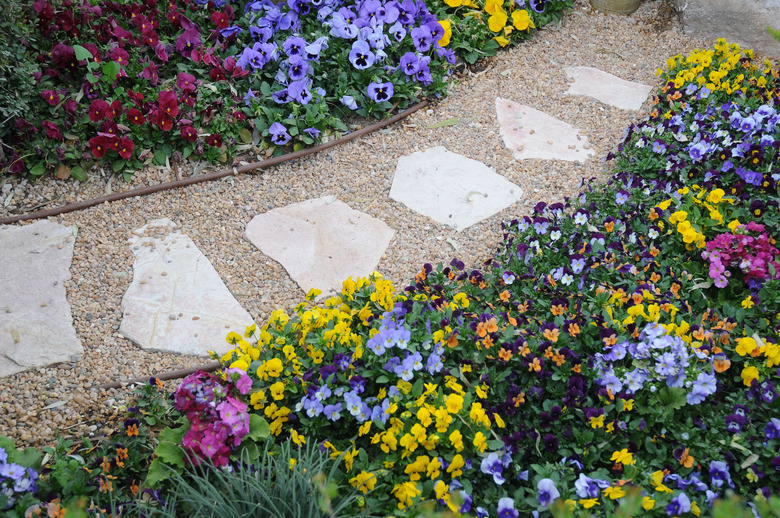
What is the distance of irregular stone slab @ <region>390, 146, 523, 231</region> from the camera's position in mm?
3029

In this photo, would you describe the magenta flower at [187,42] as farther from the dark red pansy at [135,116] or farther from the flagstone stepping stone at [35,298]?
the flagstone stepping stone at [35,298]

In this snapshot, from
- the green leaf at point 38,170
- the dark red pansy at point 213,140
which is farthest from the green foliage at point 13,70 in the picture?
the dark red pansy at point 213,140

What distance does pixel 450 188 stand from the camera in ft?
10.4

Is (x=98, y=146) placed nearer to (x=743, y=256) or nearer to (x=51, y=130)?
(x=51, y=130)

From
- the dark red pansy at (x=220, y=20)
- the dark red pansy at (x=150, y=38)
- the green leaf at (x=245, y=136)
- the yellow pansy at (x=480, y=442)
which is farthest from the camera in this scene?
the dark red pansy at (x=220, y=20)

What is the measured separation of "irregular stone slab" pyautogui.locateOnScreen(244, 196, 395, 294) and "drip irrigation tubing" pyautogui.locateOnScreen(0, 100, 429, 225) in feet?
1.11

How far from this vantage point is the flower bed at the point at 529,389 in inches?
67.4

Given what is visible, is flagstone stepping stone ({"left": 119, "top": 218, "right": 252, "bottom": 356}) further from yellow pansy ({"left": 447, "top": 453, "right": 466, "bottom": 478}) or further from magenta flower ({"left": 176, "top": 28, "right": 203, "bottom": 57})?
magenta flower ({"left": 176, "top": 28, "right": 203, "bottom": 57})

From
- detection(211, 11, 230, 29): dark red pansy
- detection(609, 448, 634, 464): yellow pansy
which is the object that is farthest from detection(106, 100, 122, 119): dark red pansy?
detection(609, 448, 634, 464): yellow pansy

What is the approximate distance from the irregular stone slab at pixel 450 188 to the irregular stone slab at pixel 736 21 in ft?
7.34

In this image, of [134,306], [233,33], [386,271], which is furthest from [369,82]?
[134,306]

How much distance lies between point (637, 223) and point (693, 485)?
47.7 inches

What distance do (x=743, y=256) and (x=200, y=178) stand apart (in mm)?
2443

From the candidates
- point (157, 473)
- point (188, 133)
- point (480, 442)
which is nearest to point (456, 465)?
point (480, 442)
